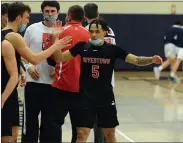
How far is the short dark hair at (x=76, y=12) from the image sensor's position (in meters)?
6.57

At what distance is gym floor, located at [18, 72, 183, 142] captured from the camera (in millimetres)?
8523

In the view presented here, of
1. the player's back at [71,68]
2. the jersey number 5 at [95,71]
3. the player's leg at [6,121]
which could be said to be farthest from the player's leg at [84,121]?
the player's leg at [6,121]

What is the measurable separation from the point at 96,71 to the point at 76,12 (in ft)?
2.86

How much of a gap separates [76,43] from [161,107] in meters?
5.26

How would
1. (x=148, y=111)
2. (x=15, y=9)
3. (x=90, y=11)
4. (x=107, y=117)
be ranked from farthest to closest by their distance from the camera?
1. (x=148, y=111)
2. (x=90, y=11)
3. (x=107, y=117)
4. (x=15, y=9)

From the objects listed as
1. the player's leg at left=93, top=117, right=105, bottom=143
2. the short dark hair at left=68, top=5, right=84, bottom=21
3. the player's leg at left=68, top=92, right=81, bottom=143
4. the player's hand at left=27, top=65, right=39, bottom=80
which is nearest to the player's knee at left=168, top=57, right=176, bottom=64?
the player's leg at left=93, top=117, right=105, bottom=143

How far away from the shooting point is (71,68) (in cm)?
656

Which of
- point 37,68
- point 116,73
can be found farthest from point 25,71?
point 116,73

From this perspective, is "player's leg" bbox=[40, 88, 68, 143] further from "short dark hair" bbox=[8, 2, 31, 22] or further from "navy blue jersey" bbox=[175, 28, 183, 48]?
"navy blue jersey" bbox=[175, 28, 183, 48]

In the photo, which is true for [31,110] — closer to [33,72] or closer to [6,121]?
[33,72]

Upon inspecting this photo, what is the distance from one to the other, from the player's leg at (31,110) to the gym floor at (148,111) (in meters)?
1.60

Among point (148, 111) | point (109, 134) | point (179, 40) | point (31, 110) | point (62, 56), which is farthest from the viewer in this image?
point (179, 40)

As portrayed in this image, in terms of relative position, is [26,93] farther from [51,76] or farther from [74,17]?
[74,17]

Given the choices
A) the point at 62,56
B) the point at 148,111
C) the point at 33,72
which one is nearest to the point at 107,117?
the point at 62,56
